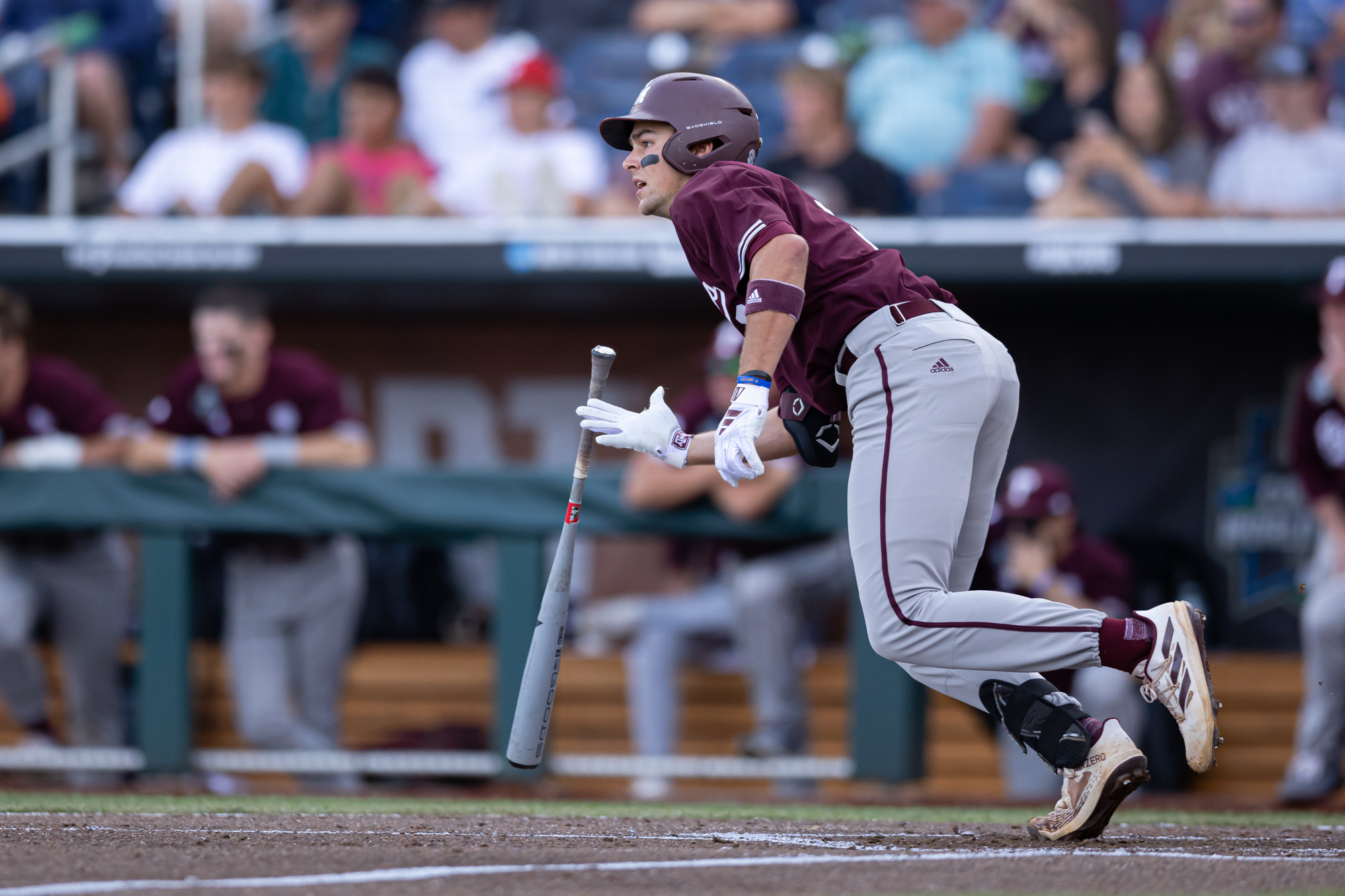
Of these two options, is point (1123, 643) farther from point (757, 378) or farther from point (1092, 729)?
point (757, 378)

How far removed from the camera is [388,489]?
5938 mm

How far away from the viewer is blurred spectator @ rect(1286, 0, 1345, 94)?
7.30 m

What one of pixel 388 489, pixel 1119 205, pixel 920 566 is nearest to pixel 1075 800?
pixel 920 566

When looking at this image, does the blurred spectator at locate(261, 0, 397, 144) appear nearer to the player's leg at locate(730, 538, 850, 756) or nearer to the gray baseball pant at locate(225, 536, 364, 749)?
the gray baseball pant at locate(225, 536, 364, 749)

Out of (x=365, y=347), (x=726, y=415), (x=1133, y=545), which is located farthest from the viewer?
(x=365, y=347)

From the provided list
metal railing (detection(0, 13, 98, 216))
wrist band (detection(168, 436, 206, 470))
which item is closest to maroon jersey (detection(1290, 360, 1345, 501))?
wrist band (detection(168, 436, 206, 470))

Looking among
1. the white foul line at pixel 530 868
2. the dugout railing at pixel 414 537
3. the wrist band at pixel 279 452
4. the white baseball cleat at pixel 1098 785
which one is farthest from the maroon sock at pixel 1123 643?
the wrist band at pixel 279 452

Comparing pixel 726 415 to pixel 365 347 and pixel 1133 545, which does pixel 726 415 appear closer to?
pixel 1133 545

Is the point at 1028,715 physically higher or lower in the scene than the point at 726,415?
lower

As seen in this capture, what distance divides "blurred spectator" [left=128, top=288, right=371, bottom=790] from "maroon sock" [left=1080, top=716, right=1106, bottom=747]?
343 centimetres

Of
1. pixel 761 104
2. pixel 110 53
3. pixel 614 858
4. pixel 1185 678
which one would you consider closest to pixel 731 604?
→ pixel 1185 678

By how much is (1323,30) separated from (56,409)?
19.6 feet

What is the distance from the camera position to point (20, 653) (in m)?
5.95

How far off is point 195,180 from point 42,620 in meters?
2.22
